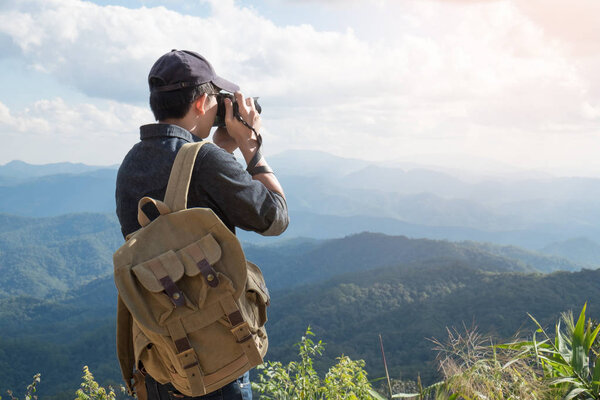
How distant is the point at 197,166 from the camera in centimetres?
137

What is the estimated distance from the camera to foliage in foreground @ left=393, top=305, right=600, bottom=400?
2035 mm

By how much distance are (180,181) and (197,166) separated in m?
0.08

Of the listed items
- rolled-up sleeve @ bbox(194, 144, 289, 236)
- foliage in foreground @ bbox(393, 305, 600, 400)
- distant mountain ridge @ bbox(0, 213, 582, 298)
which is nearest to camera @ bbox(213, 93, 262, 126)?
rolled-up sleeve @ bbox(194, 144, 289, 236)

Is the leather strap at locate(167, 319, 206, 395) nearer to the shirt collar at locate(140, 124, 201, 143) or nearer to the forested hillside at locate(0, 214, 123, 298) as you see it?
the shirt collar at locate(140, 124, 201, 143)

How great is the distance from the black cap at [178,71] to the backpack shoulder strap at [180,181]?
29 cm

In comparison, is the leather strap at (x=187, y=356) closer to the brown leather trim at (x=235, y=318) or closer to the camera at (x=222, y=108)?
the brown leather trim at (x=235, y=318)

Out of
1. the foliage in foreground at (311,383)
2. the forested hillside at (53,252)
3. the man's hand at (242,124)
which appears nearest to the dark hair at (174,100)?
the man's hand at (242,124)

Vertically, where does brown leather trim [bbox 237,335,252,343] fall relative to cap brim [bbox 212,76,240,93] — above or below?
below

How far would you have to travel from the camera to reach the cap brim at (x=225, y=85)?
1.57 m

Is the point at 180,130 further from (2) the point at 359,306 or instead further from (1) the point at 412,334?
(2) the point at 359,306

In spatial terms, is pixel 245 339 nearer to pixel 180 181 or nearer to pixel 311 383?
pixel 180 181

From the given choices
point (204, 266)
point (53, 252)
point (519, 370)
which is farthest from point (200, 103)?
point (53, 252)

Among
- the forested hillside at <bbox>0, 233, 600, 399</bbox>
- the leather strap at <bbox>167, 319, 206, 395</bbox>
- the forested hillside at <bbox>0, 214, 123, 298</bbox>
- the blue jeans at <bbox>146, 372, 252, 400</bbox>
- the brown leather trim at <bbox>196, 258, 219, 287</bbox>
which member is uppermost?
the brown leather trim at <bbox>196, 258, 219, 287</bbox>

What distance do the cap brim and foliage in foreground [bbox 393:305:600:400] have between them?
5.06ft
